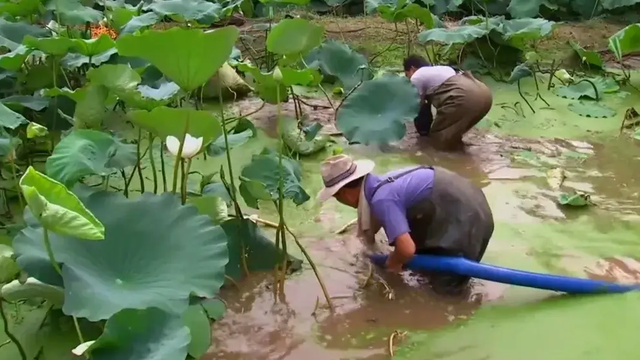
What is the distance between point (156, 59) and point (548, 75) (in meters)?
4.36

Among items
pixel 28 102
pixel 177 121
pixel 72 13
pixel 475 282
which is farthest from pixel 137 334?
pixel 72 13

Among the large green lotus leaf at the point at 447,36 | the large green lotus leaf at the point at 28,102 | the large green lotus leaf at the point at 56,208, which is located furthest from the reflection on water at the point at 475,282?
the large green lotus leaf at the point at 28,102

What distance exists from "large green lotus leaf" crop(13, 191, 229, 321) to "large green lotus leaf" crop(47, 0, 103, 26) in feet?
6.53

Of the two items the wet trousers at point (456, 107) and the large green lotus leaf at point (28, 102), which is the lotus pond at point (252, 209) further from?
the wet trousers at point (456, 107)

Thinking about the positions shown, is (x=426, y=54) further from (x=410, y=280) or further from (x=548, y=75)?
(x=410, y=280)

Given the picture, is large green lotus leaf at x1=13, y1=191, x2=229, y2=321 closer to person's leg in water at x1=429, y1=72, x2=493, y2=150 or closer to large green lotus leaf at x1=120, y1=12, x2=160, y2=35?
large green lotus leaf at x1=120, y1=12, x2=160, y2=35

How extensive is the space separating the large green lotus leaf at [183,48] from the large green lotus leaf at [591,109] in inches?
135

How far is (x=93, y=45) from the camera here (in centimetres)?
324

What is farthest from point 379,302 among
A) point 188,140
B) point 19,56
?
point 19,56

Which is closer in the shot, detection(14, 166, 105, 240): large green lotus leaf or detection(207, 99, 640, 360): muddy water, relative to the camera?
detection(14, 166, 105, 240): large green lotus leaf

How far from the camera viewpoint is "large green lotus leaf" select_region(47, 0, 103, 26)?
3.97 m

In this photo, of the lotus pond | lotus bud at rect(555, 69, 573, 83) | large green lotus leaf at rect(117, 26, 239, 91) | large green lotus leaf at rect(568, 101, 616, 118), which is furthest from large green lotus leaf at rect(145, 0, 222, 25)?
lotus bud at rect(555, 69, 573, 83)

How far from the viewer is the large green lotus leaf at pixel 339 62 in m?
4.94

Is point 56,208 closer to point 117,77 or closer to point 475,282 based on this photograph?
point 117,77
